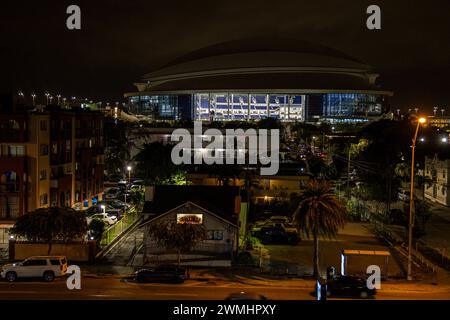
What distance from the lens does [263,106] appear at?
5128 inches

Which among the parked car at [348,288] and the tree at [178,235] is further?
the tree at [178,235]

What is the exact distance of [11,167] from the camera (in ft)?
106

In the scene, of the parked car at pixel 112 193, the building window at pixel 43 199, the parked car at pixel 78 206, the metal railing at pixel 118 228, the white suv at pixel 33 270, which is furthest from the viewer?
the parked car at pixel 112 193

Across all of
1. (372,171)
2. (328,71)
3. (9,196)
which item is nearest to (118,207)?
(9,196)

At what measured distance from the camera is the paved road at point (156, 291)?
18.0 metres

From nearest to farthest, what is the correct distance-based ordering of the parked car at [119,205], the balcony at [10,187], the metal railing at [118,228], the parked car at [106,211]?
1. the metal railing at [118,228]
2. the balcony at [10,187]
3. the parked car at [106,211]
4. the parked car at [119,205]

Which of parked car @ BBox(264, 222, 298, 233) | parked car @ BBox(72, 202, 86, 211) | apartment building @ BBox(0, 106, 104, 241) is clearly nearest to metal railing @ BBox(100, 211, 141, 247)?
parked car @ BBox(72, 202, 86, 211)

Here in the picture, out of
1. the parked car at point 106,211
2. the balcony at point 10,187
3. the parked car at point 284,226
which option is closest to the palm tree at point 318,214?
the parked car at point 284,226

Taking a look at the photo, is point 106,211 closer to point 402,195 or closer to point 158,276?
point 158,276

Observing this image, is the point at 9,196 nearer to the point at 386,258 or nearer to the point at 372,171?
the point at 386,258

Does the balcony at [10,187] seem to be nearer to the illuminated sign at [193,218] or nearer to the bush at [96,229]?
the bush at [96,229]

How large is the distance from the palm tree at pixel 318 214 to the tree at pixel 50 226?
388 inches

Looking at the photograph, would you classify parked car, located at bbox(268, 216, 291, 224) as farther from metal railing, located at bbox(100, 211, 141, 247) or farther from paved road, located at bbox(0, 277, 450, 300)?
paved road, located at bbox(0, 277, 450, 300)

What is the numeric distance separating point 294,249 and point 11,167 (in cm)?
1699
